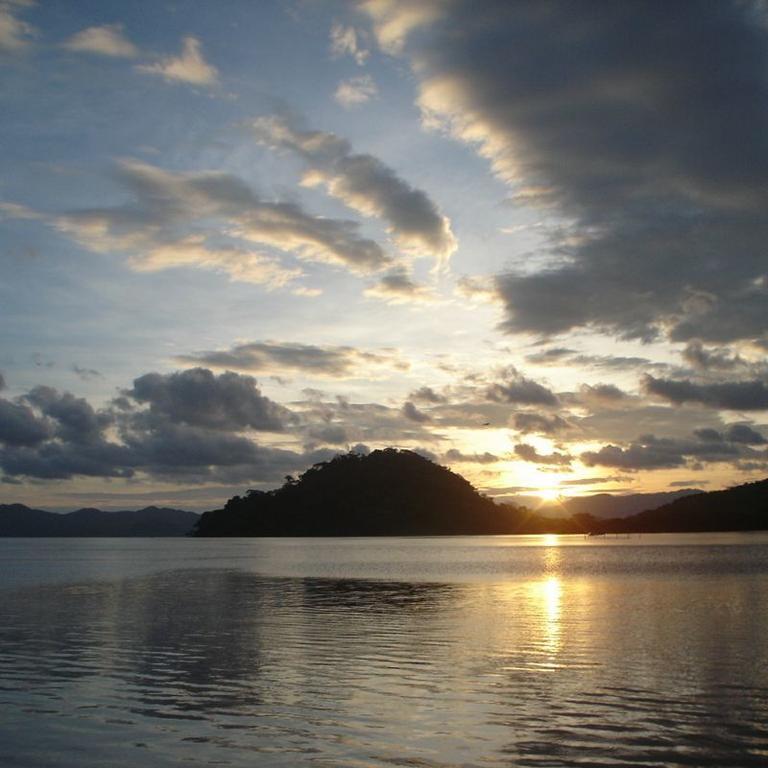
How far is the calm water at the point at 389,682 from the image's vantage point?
2212 centimetres

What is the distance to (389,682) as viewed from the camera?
31.2m

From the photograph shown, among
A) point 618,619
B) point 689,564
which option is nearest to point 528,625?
point 618,619

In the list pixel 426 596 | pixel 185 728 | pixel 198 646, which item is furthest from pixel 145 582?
pixel 185 728

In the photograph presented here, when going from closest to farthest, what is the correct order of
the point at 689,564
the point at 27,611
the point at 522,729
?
1. the point at 522,729
2. the point at 27,611
3. the point at 689,564

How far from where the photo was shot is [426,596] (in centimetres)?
7144

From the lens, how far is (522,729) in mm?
23922

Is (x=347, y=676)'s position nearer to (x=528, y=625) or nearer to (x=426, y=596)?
(x=528, y=625)

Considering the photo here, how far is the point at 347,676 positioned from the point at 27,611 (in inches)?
1530

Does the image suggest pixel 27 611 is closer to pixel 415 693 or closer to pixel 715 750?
pixel 415 693

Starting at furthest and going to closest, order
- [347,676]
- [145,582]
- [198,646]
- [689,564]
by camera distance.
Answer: [689,564], [145,582], [198,646], [347,676]

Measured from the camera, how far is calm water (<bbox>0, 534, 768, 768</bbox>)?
22.1 metres

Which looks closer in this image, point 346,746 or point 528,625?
point 346,746

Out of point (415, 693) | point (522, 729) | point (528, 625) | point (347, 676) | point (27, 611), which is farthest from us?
point (27, 611)

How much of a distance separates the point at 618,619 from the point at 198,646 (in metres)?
26.7
